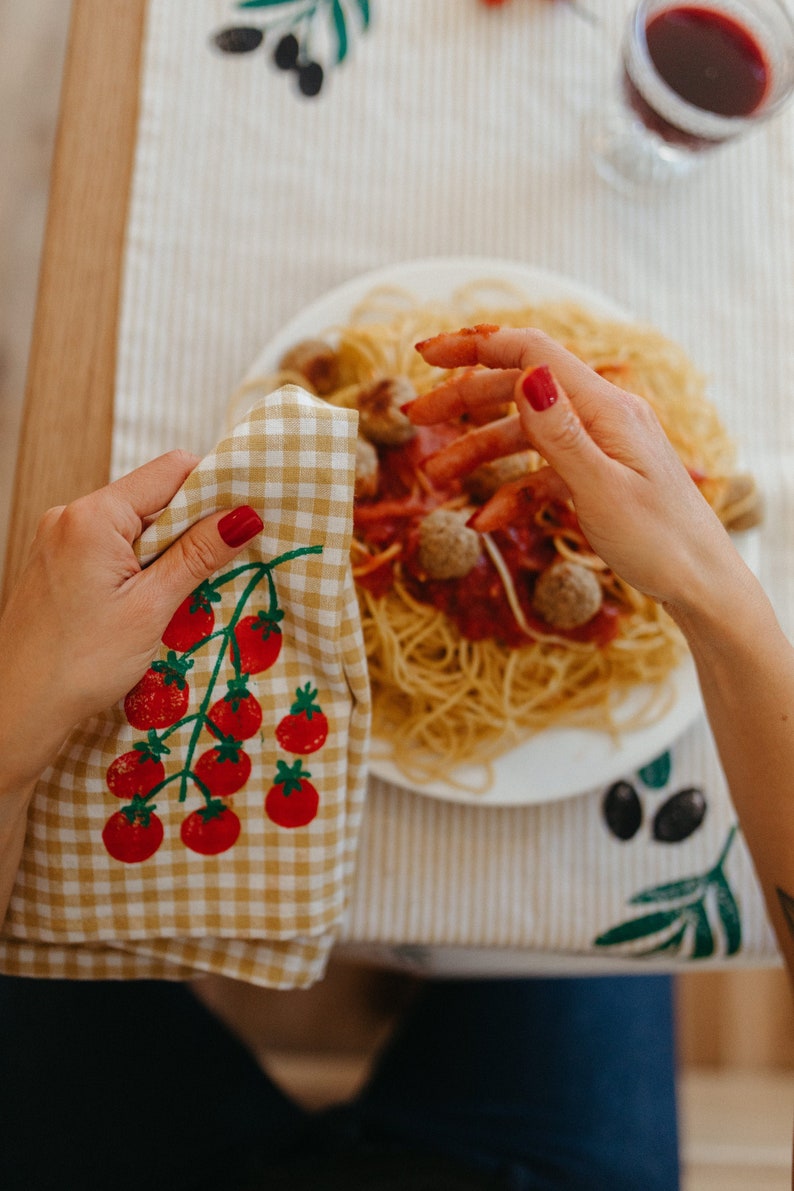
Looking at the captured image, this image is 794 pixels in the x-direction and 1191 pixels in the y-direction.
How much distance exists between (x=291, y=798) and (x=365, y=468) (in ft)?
1.12

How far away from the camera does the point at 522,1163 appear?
1186mm

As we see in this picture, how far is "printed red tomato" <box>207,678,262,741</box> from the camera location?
806mm

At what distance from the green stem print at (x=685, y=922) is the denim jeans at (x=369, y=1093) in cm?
37

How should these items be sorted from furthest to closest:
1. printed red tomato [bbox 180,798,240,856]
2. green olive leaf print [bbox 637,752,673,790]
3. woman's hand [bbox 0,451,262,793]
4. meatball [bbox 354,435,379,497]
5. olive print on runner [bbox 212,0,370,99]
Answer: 1. olive print on runner [bbox 212,0,370,99]
2. green olive leaf print [bbox 637,752,673,790]
3. meatball [bbox 354,435,379,497]
4. printed red tomato [bbox 180,798,240,856]
5. woman's hand [bbox 0,451,262,793]

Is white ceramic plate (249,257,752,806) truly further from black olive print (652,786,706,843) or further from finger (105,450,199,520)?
finger (105,450,199,520)

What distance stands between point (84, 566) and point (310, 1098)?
1.29 m

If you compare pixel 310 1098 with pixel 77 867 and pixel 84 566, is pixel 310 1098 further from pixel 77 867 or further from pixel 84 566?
pixel 84 566

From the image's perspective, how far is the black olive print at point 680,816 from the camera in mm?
1021

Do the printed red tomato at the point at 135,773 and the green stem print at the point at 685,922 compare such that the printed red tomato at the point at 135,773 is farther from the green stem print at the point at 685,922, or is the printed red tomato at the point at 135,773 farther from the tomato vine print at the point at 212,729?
the green stem print at the point at 685,922

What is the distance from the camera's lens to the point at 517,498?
0.86m

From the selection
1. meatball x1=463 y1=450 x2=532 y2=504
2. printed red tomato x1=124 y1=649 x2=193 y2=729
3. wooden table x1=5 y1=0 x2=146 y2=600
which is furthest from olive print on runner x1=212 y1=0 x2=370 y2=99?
printed red tomato x1=124 y1=649 x2=193 y2=729

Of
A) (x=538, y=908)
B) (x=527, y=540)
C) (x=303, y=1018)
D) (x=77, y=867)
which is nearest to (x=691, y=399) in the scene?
(x=527, y=540)

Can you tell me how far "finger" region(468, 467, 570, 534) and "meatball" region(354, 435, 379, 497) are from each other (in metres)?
0.14

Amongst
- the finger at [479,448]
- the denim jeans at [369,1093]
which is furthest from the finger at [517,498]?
the denim jeans at [369,1093]
